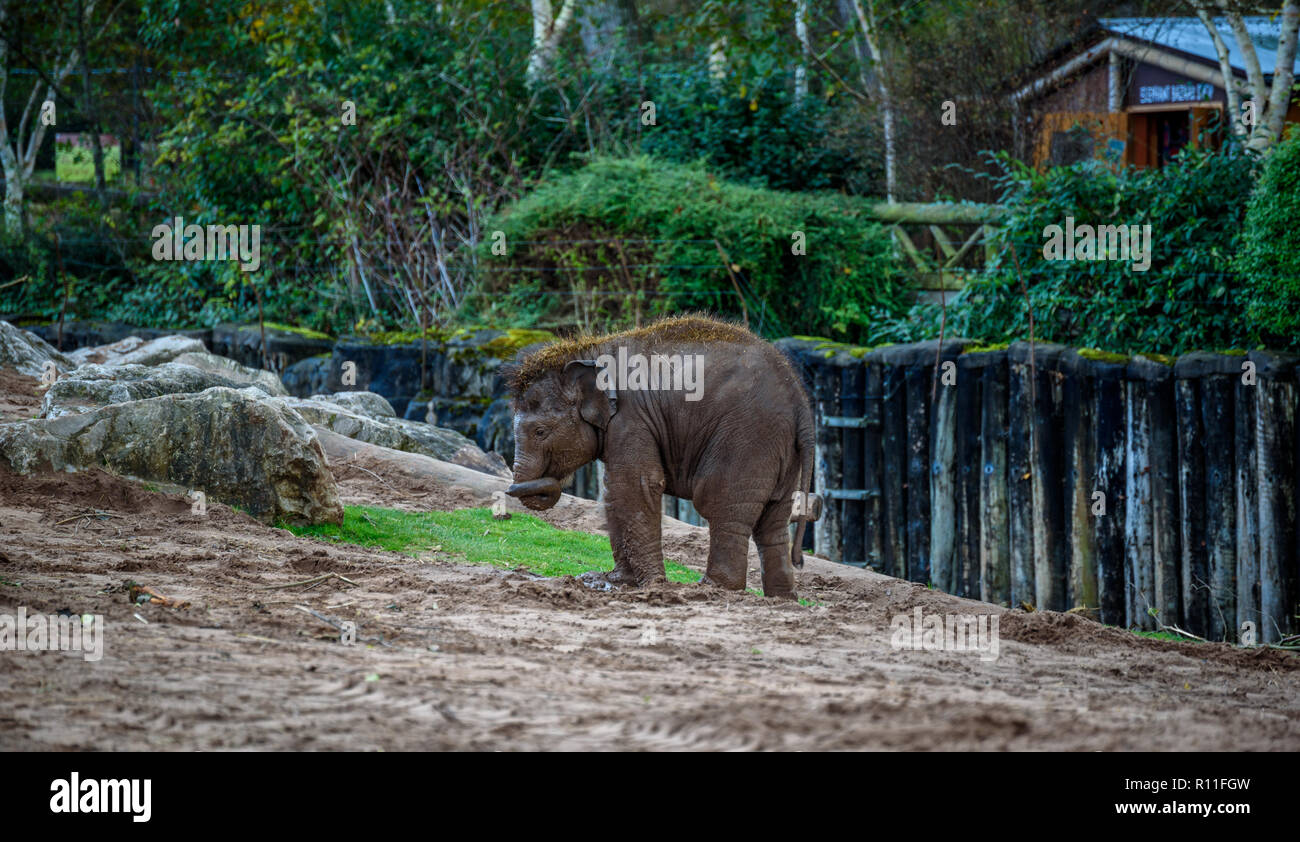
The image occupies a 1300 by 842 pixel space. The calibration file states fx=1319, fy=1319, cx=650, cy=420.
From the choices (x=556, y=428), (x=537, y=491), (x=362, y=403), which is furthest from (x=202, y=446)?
(x=362, y=403)

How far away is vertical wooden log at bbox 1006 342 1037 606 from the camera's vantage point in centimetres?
1248

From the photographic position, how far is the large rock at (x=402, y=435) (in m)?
14.3

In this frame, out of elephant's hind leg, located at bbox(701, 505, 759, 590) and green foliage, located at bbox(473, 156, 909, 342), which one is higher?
green foliage, located at bbox(473, 156, 909, 342)

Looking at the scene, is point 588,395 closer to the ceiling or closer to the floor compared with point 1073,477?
closer to the ceiling

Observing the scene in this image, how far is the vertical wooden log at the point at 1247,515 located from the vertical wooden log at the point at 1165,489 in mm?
572

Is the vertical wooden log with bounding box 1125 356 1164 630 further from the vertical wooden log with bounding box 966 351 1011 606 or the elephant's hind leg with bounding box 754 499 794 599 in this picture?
the elephant's hind leg with bounding box 754 499 794 599

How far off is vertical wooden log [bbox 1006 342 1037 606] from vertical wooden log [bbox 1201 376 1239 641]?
167 cm

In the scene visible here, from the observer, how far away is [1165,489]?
11.6 m

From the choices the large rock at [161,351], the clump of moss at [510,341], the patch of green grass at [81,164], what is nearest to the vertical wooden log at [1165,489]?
the clump of moss at [510,341]

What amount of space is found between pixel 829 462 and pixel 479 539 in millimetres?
4706

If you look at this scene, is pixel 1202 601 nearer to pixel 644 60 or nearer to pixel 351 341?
pixel 351 341

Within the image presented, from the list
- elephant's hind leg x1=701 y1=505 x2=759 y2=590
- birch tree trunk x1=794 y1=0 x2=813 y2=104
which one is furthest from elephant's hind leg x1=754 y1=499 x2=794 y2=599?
birch tree trunk x1=794 y1=0 x2=813 y2=104

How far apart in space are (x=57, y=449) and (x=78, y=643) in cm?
523

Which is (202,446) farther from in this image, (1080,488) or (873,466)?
(1080,488)
